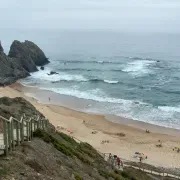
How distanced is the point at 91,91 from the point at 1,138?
47393 millimetres

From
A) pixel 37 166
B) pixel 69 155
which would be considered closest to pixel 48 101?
pixel 69 155

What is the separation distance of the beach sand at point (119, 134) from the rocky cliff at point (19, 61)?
1915 cm

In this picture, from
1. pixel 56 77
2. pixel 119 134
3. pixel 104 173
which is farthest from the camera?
pixel 56 77

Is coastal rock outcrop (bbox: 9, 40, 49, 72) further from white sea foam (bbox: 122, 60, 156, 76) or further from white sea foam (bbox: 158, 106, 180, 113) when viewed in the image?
white sea foam (bbox: 158, 106, 180, 113)

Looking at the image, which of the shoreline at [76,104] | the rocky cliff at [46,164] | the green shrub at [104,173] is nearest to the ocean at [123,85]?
the shoreline at [76,104]

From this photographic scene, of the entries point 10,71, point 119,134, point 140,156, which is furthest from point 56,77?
point 140,156

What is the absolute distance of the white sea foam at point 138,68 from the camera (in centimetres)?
7869

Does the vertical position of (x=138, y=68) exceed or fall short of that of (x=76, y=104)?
it exceeds it

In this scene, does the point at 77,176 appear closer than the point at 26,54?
Yes

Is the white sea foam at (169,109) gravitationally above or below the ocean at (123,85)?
below

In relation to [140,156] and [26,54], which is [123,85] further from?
[140,156]

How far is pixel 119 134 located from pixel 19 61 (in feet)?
149

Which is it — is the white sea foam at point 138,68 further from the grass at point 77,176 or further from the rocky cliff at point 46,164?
the grass at point 77,176

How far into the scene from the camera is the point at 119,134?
1468 inches
